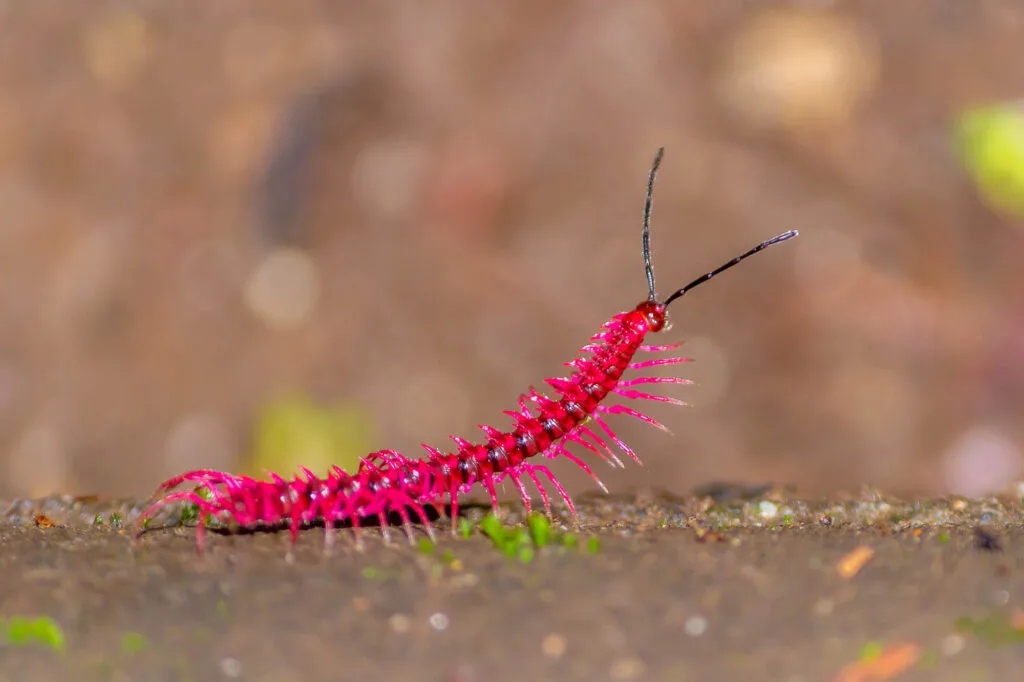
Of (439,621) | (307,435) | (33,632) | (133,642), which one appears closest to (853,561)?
(439,621)

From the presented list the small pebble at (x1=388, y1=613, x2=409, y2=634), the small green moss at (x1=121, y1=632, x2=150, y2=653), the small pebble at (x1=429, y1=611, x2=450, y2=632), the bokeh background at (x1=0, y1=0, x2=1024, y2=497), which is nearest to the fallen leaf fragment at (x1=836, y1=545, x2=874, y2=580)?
the small pebble at (x1=429, y1=611, x2=450, y2=632)

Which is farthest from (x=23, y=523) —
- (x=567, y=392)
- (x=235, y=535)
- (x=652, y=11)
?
(x=652, y=11)

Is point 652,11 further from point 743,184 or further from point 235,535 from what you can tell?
point 235,535

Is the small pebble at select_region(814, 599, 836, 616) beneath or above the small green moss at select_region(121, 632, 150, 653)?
beneath

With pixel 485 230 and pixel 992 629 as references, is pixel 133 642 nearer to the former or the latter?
pixel 992 629

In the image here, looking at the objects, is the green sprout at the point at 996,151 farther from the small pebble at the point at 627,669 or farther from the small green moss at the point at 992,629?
the small pebble at the point at 627,669

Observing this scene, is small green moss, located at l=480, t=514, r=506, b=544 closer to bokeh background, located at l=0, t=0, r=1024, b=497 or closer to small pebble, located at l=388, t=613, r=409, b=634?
small pebble, located at l=388, t=613, r=409, b=634
